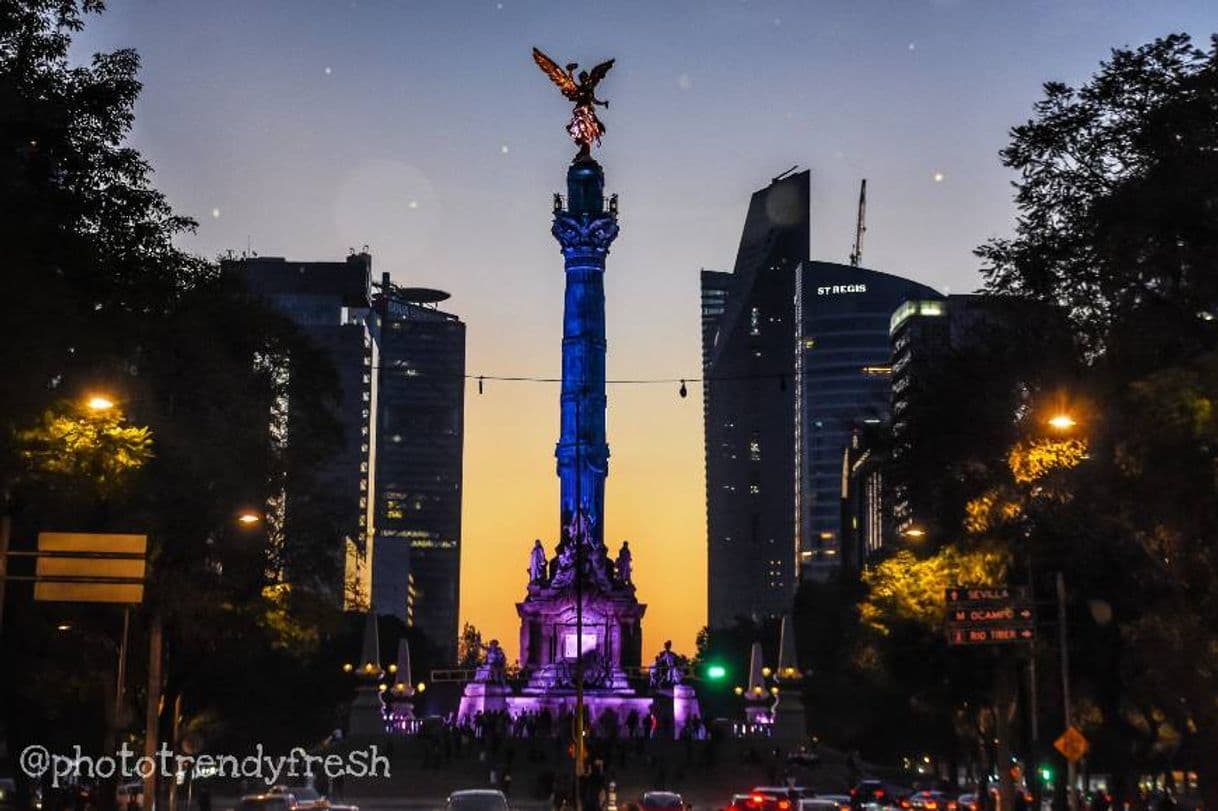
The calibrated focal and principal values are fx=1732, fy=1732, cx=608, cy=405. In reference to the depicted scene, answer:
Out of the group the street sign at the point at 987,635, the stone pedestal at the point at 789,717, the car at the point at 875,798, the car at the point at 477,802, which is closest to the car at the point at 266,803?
the car at the point at 477,802

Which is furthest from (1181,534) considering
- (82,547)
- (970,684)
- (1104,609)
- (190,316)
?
(190,316)

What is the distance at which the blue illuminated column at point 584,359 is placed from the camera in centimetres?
12262

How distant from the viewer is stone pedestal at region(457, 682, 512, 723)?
11644 cm

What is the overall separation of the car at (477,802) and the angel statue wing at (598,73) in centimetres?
9329

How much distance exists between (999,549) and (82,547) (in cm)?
2041

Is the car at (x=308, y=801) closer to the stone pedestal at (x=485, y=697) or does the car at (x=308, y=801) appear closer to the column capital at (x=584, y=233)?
the stone pedestal at (x=485, y=697)

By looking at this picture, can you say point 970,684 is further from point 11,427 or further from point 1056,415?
point 11,427

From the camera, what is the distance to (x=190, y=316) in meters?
47.1

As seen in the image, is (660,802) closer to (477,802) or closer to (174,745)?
(477,802)

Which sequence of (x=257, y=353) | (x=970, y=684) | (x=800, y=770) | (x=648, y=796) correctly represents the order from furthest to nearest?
(x=800, y=770), (x=257, y=353), (x=970, y=684), (x=648, y=796)

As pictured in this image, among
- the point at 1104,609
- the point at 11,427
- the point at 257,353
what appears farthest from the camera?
the point at 257,353

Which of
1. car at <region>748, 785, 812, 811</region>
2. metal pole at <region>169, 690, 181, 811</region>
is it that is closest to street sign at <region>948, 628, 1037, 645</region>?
car at <region>748, 785, 812, 811</region>

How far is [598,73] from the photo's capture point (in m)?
127

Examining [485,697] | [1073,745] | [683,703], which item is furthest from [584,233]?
[1073,745]
